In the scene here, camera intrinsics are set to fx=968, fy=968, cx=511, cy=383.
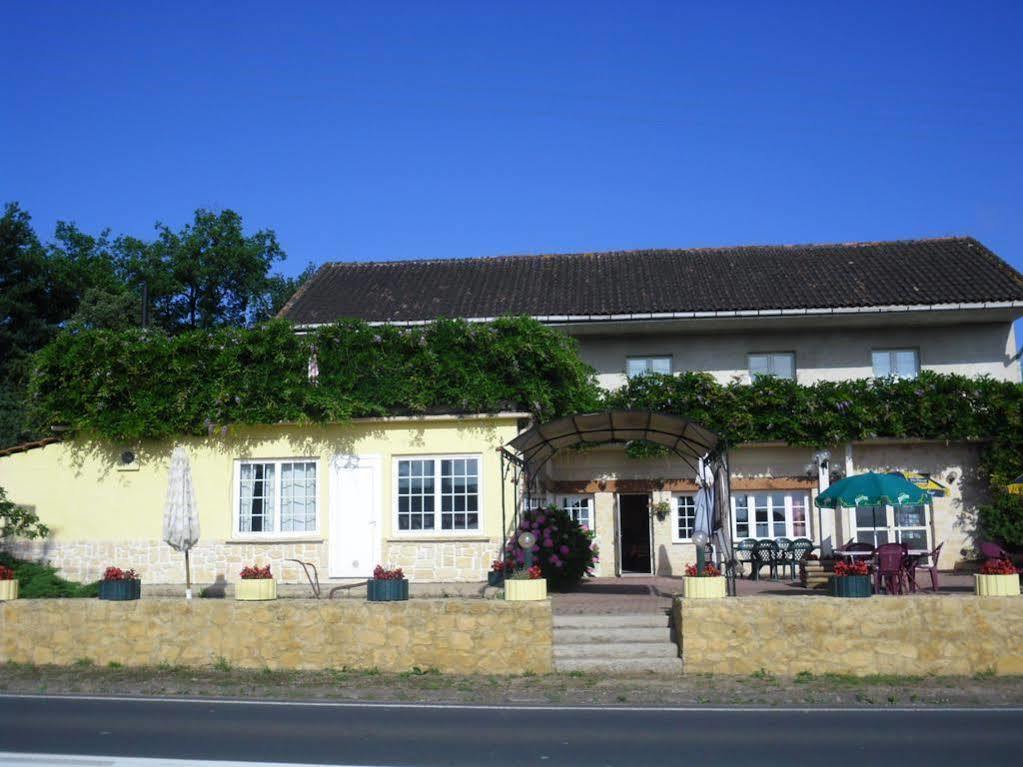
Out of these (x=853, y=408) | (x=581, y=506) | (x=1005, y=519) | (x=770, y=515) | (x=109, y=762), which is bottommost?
(x=109, y=762)

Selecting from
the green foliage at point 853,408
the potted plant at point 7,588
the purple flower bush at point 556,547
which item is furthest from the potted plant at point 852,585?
the potted plant at point 7,588

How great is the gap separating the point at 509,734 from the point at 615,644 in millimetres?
4279

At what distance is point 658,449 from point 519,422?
194 inches

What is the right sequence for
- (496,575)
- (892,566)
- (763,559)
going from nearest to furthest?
(892,566) → (496,575) → (763,559)

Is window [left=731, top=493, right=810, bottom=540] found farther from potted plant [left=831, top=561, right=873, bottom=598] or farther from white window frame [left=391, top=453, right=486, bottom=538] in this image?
potted plant [left=831, top=561, right=873, bottom=598]

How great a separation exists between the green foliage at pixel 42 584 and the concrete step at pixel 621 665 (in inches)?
365

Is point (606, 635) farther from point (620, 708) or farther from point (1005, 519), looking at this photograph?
point (1005, 519)

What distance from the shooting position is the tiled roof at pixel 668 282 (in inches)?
886

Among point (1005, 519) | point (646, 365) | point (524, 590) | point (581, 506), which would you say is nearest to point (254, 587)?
point (524, 590)

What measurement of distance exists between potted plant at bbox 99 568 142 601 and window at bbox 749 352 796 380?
1468 cm

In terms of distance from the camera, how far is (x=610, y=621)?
13.3m

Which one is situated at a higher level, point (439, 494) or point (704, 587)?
point (439, 494)

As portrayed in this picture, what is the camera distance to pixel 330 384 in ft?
60.4

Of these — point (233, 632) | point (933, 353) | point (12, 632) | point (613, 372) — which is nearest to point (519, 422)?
point (613, 372)
